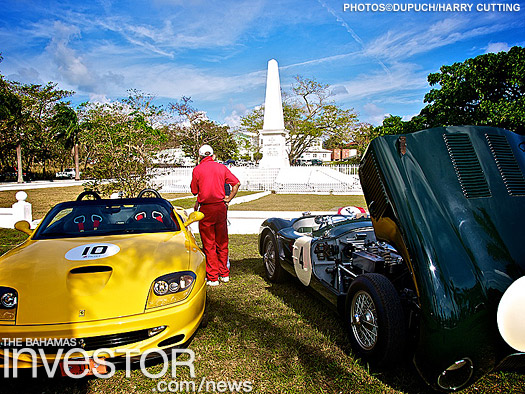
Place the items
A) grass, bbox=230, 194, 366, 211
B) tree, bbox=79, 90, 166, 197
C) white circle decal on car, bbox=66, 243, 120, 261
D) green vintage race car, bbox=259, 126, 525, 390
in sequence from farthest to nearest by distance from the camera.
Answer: grass, bbox=230, 194, 366, 211 → tree, bbox=79, 90, 166, 197 → white circle decal on car, bbox=66, 243, 120, 261 → green vintage race car, bbox=259, 126, 525, 390

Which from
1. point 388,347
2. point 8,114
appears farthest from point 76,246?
point 8,114

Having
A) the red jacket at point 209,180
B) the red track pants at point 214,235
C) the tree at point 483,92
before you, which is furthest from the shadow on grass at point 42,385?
the tree at point 483,92

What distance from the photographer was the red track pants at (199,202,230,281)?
509 cm

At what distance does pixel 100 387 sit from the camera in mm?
2730

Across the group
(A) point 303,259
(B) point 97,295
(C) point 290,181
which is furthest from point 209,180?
(C) point 290,181

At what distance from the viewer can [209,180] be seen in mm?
5078

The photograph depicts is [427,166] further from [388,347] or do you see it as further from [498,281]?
[388,347]

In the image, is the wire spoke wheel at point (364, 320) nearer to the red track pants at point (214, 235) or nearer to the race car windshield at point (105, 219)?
the race car windshield at point (105, 219)

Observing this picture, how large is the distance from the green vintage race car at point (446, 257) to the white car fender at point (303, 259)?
34.6 inches

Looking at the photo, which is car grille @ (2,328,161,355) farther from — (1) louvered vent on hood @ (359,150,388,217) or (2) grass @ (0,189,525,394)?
(1) louvered vent on hood @ (359,150,388,217)

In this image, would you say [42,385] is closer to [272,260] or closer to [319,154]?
[272,260]

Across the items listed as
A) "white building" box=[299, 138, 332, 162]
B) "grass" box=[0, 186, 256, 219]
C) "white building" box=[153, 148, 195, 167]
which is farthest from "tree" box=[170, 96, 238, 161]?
"white building" box=[299, 138, 332, 162]

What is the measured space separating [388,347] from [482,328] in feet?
1.99

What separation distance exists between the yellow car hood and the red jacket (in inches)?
59.4
